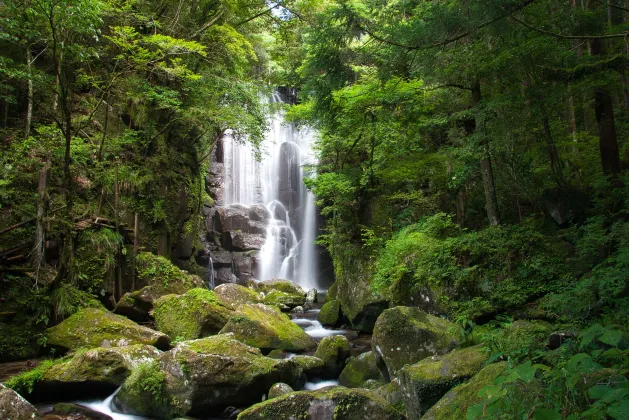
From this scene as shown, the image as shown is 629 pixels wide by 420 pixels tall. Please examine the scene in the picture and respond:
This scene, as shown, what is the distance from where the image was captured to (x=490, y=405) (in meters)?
2.06

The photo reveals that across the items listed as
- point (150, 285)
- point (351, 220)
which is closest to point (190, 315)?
point (150, 285)

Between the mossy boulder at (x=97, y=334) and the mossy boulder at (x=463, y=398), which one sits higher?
the mossy boulder at (x=463, y=398)

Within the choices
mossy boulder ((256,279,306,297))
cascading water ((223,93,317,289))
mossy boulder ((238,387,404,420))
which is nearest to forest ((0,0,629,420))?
mossy boulder ((238,387,404,420))

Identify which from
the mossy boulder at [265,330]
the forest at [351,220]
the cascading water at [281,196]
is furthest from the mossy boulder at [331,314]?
the cascading water at [281,196]

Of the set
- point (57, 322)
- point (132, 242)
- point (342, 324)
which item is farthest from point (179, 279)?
point (342, 324)

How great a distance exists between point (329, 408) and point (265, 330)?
436 centimetres

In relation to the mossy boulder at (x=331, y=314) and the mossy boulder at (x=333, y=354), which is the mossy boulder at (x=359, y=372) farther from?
the mossy boulder at (x=331, y=314)

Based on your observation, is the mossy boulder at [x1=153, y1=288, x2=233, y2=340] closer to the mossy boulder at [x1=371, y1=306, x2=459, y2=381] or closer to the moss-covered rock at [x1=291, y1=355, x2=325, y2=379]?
the moss-covered rock at [x1=291, y1=355, x2=325, y2=379]

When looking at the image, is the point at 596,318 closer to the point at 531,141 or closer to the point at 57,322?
the point at 531,141

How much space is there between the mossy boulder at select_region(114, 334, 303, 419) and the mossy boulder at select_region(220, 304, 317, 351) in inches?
81.8

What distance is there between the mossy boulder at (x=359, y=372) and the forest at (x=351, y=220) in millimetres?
38

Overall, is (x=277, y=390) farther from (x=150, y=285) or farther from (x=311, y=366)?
(x=150, y=285)

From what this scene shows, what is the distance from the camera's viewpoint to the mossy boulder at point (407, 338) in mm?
5945

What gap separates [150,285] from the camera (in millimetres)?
10703
